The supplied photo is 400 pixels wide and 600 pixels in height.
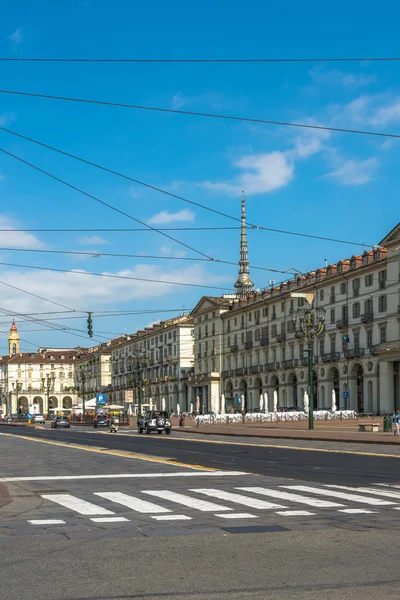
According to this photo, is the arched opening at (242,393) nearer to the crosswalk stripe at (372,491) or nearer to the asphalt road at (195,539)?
the asphalt road at (195,539)

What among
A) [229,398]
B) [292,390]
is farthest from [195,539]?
[229,398]

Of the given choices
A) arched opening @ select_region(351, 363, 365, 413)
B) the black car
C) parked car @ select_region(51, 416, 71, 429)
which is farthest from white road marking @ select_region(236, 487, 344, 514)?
the black car

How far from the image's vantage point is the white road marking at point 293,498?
44.6ft

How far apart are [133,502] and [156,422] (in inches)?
1756

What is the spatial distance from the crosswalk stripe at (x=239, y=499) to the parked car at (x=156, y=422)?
41.6 m

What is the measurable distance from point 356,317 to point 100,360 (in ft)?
326

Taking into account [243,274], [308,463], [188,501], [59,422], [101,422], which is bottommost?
[101,422]

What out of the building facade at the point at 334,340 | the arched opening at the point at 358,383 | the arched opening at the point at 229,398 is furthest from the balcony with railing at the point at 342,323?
the arched opening at the point at 229,398

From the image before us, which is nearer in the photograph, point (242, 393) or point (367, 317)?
point (367, 317)

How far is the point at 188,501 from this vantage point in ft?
47.1

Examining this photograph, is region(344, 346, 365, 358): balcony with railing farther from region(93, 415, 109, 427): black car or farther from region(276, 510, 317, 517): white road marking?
region(276, 510, 317, 517): white road marking

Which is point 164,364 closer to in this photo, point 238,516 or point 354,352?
point 354,352

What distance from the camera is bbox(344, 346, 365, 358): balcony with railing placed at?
3417 inches

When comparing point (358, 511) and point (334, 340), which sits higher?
point (334, 340)
